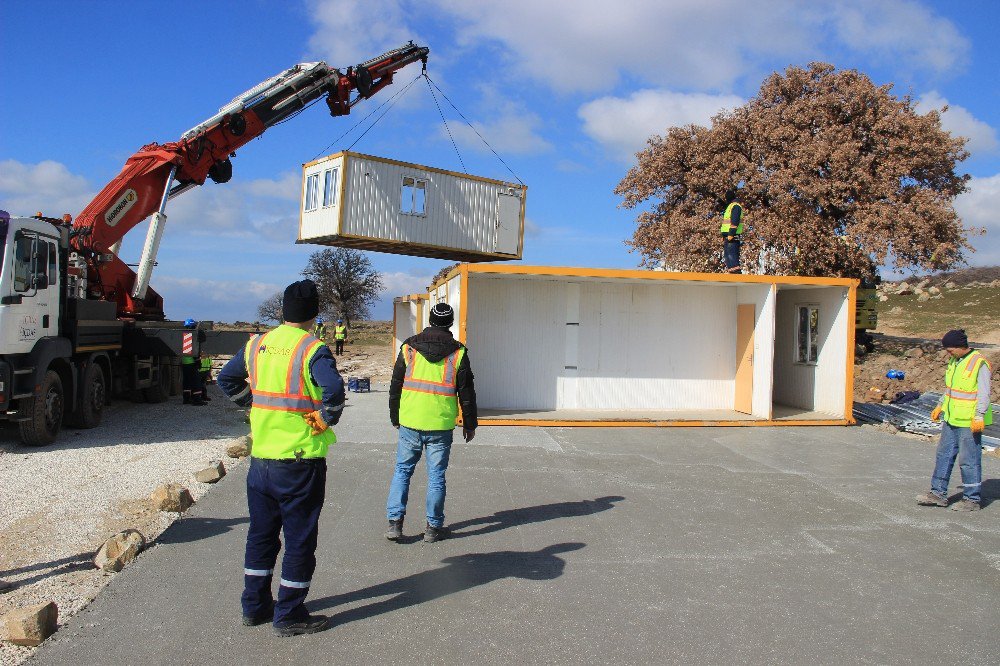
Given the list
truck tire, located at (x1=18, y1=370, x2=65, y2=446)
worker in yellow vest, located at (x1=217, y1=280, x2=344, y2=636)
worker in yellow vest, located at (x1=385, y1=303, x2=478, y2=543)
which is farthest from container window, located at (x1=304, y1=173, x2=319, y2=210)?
worker in yellow vest, located at (x1=217, y1=280, x2=344, y2=636)

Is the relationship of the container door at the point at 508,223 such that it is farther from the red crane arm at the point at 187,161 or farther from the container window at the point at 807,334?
the container window at the point at 807,334

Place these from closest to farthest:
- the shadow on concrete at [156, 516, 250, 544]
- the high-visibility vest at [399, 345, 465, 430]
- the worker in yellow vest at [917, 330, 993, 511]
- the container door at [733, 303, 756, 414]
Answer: the high-visibility vest at [399, 345, 465, 430] < the shadow on concrete at [156, 516, 250, 544] < the worker in yellow vest at [917, 330, 993, 511] < the container door at [733, 303, 756, 414]

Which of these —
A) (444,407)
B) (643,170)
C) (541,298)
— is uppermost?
(643,170)

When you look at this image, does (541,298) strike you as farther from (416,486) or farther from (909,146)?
(909,146)

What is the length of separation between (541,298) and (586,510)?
24.0 feet

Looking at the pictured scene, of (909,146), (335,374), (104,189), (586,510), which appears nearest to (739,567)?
(586,510)

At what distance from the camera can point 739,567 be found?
534 centimetres

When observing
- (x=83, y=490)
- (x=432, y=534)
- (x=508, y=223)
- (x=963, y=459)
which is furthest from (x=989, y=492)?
(x=508, y=223)

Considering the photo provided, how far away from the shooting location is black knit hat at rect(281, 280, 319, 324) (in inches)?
161

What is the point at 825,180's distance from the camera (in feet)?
73.7

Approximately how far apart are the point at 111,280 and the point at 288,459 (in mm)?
10995

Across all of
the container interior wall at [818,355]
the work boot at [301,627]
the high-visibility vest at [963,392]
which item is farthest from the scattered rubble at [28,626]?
the container interior wall at [818,355]

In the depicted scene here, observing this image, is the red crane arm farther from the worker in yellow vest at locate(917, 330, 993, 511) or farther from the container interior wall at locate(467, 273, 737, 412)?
the worker in yellow vest at locate(917, 330, 993, 511)

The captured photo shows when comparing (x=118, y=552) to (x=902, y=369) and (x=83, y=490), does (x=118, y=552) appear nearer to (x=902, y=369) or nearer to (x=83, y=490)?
(x=83, y=490)
